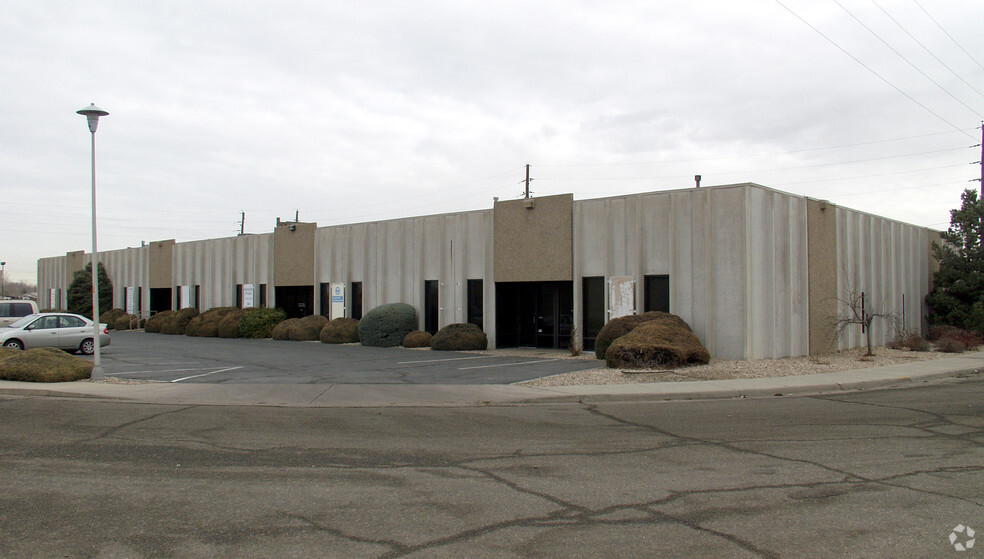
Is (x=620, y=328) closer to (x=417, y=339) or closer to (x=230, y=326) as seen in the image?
(x=417, y=339)

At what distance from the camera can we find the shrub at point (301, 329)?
3155 centimetres

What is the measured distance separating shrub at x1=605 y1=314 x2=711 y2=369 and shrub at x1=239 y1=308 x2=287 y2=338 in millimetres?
20843

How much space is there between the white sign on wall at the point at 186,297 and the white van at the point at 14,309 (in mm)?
14717

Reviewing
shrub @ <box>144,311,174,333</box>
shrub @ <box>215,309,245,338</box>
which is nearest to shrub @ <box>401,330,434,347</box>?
shrub @ <box>215,309,245,338</box>

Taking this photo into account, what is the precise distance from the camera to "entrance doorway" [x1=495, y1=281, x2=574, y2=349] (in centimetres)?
2517

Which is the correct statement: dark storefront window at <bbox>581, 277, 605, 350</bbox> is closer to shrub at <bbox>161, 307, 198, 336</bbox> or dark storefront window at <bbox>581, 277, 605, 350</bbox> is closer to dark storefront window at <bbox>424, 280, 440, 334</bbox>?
dark storefront window at <bbox>424, 280, 440, 334</bbox>

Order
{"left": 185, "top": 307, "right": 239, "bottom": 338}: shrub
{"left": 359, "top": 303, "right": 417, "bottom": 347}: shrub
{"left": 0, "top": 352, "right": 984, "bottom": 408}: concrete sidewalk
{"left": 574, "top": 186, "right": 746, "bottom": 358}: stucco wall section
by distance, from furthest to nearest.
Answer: {"left": 185, "top": 307, "right": 239, "bottom": 338}: shrub, {"left": 359, "top": 303, "right": 417, "bottom": 347}: shrub, {"left": 574, "top": 186, "right": 746, "bottom": 358}: stucco wall section, {"left": 0, "top": 352, "right": 984, "bottom": 408}: concrete sidewalk

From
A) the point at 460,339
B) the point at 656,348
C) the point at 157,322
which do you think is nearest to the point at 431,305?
the point at 460,339

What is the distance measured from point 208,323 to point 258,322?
12.6 ft

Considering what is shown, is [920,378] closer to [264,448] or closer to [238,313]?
[264,448]

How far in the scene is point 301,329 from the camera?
31.7 metres

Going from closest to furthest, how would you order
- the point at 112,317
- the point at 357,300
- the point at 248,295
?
the point at 357,300 < the point at 248,295 < the point at 112,317

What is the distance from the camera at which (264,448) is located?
9.16 m

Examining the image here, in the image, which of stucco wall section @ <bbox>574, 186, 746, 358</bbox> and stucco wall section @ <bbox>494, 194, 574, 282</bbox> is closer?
stucco wall section @ <bbox>574, 186, 746, 358</bbox>
